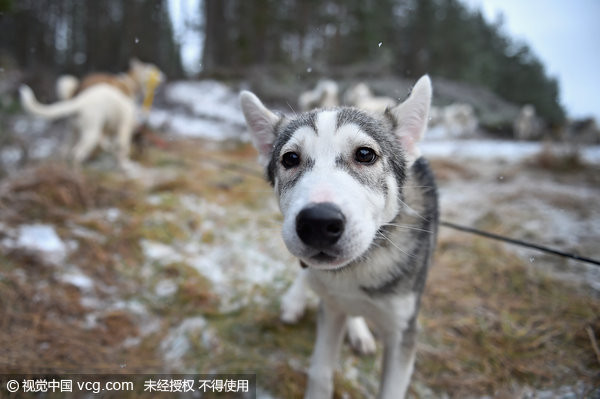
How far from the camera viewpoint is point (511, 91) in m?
34.9

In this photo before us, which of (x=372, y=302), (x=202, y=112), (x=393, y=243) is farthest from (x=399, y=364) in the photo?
(x=202, y=112)

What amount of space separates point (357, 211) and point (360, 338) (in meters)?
1.72

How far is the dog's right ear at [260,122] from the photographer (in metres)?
1.95

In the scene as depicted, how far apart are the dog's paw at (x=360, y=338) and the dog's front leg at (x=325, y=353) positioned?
0.50 meters

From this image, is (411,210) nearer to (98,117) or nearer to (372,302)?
(372,302)

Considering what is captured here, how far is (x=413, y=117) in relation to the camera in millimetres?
1893

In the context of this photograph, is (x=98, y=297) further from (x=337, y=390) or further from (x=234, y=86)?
(x=234, y=86)

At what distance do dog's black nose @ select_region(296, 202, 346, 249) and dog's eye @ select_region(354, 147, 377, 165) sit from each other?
47 centimetres

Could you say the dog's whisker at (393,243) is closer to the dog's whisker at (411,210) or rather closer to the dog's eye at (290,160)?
the dog's whisker at (411,210)

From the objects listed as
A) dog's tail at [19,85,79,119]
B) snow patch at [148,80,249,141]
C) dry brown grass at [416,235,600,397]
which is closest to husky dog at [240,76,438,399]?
dry brown grass at [416,235,600,397]

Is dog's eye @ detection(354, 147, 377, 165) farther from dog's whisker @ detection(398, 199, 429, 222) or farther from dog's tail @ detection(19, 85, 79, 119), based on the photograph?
dog's tail @ detection(19, 85, 79, 119)

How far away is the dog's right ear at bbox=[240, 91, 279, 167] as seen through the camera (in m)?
1.95

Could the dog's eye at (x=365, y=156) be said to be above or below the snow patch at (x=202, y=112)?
below

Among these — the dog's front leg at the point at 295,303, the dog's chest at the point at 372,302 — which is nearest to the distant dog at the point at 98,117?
the dog's front leg at the point at 295,303
